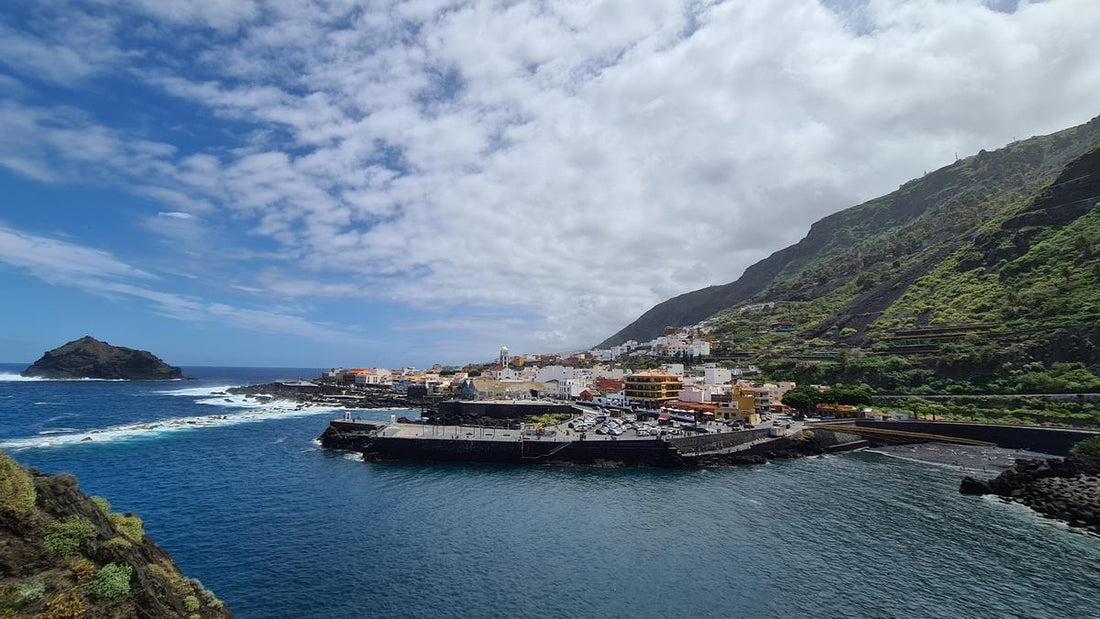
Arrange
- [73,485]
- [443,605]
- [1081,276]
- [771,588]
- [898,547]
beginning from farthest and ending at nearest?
[1081,276] → [898,547] → [771,588] → [443,605] → [73,485]

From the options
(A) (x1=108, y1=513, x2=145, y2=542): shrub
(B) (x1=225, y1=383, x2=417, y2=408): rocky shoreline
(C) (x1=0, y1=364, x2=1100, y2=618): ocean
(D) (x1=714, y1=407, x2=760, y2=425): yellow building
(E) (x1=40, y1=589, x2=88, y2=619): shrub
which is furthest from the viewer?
(B) (x1=225, y1=383, x2=417, y2=408): rocky shoreline

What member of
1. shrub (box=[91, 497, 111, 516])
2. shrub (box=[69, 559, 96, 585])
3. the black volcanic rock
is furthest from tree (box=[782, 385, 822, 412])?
the black volcanic rock

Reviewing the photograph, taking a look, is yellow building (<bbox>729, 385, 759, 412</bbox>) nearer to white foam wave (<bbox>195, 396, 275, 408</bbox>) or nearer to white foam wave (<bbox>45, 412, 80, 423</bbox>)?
white foam wave (<bbox>195, 396, 275, 408</bbox>)

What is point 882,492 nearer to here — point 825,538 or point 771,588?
point 825,538

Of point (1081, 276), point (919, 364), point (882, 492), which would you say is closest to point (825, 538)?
point (882, 492)

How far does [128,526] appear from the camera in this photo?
13.1m

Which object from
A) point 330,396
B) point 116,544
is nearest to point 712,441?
point 116,544

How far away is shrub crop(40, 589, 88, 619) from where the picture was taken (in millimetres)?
8648

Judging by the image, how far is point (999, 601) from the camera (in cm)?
2270

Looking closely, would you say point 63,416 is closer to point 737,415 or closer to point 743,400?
point 737,415

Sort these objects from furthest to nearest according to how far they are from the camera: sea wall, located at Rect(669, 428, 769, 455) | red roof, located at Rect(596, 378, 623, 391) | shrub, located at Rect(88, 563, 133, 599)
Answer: red roof, located at Rect(596, 378, 623, 391)
sea wall, located at Rect(669, 428, 769, 455)
shrub, located at Rect(88, 563, 133, 599)

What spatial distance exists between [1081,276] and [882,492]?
71275 millimetres

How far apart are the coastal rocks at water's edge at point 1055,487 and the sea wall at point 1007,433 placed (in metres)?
11.8

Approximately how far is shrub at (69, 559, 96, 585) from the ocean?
528 inches
